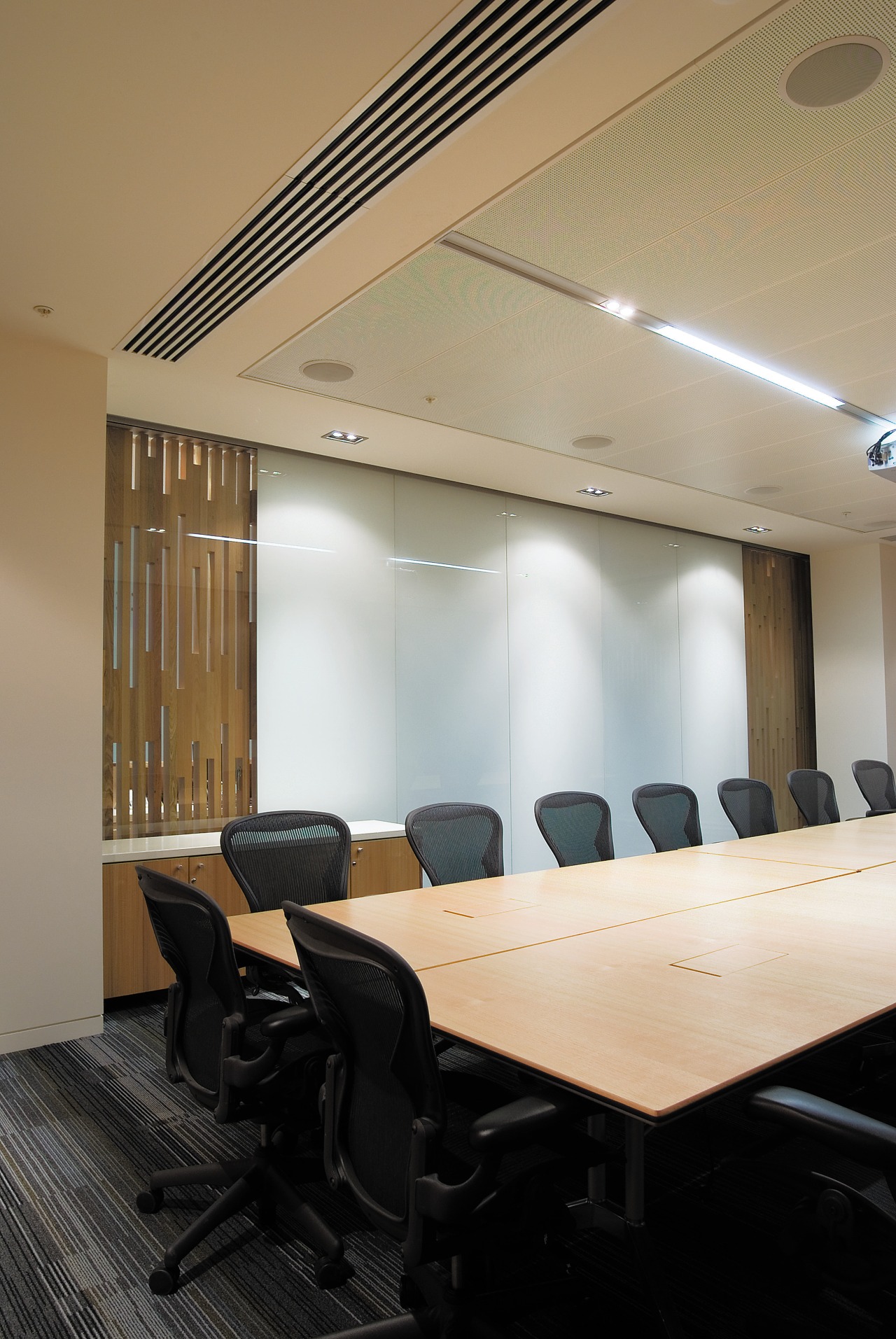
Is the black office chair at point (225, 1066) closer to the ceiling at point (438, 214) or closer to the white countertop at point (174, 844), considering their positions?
the white countertop at point (174, 844)

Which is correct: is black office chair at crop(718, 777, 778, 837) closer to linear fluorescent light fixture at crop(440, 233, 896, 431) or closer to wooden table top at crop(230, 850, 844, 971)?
wooden table top at crop(230, 850, 844, 971)

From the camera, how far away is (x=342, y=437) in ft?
18.6

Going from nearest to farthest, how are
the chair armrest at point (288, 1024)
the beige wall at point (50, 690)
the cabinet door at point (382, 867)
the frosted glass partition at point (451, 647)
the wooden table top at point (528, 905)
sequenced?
the chair armrest at point (288, 1024) < the wooden table top at point (528, 905) < the beige wall at point (50, 690) < the cabinet door at point (382, 867) < the frosted glass partition at point (451, 647)

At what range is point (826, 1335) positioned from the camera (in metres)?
2.02

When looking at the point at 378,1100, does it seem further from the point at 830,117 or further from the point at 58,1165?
the point at 830,117

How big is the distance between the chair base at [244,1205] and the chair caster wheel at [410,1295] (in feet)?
0.77

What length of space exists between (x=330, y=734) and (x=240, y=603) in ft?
3.45

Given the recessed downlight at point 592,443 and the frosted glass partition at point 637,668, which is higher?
the recessed downlight at point 592,443

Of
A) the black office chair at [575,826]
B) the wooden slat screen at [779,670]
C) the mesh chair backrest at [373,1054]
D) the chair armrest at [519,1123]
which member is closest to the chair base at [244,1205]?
the mesh chair backrest at [373,1054]

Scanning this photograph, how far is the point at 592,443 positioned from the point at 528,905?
11.4 feet

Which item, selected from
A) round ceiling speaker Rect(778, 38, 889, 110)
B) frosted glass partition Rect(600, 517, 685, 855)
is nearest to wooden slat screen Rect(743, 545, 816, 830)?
frosted glass partition Rect(600, 517, 685, 855)

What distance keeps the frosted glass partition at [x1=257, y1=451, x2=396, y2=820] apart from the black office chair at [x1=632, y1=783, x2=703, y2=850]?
1.87 m

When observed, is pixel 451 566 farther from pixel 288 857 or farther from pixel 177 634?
pixel 288 857

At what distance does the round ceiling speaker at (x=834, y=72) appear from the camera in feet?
7.89
